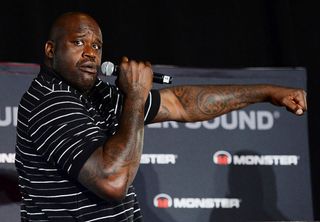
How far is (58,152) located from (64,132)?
0.16ft

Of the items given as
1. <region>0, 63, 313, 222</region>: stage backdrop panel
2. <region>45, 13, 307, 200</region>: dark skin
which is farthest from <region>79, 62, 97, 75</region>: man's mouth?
<region>0, 63, 313, 222</region>: stage backdrop panel

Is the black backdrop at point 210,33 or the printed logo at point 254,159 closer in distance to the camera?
the printed logo at point 254,159

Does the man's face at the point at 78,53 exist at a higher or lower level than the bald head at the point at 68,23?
lower

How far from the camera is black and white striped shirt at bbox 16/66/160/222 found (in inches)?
76.2

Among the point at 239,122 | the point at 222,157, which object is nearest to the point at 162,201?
the point at 222,157

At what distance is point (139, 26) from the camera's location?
10.6 ft

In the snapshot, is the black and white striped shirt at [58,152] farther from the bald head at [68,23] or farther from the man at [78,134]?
the bald head at [68,23]

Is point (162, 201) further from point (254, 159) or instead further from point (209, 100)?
point (209, 100)

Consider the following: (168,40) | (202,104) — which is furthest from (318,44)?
(202,104)

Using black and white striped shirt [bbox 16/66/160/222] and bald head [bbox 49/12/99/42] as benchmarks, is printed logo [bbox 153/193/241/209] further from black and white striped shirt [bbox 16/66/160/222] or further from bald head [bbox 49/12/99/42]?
bald head [bbox 49/12/99/42]

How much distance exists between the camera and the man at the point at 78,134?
75.4 inches

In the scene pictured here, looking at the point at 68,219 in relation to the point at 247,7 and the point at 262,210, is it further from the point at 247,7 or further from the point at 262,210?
the point at 247,7

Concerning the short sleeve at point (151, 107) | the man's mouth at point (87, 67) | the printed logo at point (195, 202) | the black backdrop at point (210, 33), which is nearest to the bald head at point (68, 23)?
the man's mouth at point (87, 67)

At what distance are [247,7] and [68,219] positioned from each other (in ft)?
5.22
